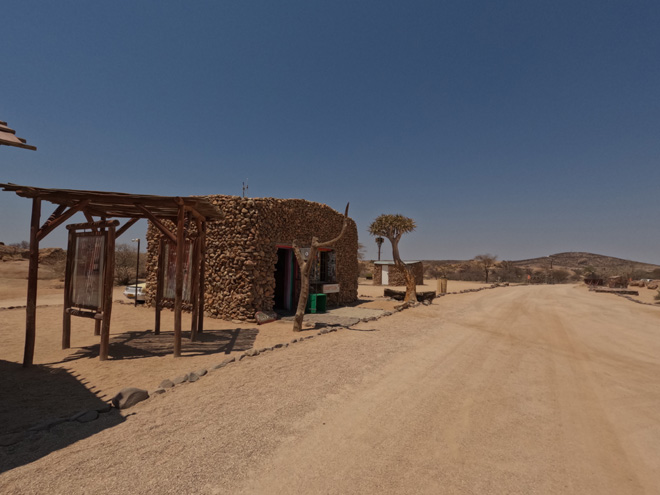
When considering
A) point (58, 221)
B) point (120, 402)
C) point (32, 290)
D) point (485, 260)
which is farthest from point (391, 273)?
point (120, 402)

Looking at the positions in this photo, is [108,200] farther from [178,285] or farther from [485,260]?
[485,260]

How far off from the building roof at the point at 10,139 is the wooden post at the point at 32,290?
271cm

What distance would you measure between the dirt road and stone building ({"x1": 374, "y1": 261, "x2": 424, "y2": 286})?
82.6ft

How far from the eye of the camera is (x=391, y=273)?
109 ft

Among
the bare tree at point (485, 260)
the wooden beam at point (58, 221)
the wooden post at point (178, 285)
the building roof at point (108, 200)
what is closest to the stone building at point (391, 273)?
the bare tree at point (485, 260)

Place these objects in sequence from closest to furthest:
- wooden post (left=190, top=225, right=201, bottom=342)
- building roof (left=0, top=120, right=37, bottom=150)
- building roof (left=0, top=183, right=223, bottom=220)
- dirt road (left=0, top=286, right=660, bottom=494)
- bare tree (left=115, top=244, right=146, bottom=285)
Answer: dirt road (left=0, top=286, right=660, bottom=494) < building roof (left=0, top=120, right=37, bottom=150) < building roof (left=0, top=183, right=223, bottom=220) < wooden post (left=190, top=225, right=201, bottom=342) < bare tree (left=115, top=244, right=146, bottom=285)

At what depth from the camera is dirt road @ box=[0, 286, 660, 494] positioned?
2.87 metres

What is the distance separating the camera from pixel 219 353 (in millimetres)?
7145

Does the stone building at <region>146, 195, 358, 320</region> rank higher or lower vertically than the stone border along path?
higher

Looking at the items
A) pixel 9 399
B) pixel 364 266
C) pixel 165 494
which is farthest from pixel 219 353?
pixel 364 266

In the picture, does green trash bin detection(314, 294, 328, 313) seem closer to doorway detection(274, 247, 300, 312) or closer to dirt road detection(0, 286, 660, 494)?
doorway detection(274, 247, 300, 312)

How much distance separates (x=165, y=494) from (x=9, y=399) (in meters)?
3.85

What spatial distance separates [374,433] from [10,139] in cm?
577

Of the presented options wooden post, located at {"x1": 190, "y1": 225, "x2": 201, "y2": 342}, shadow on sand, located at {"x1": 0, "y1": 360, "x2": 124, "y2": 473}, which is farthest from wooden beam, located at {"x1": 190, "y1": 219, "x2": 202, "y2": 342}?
shadow on sand, located at {"x1": 0, "y1": 360, "x2": 124, "y2": 473}
